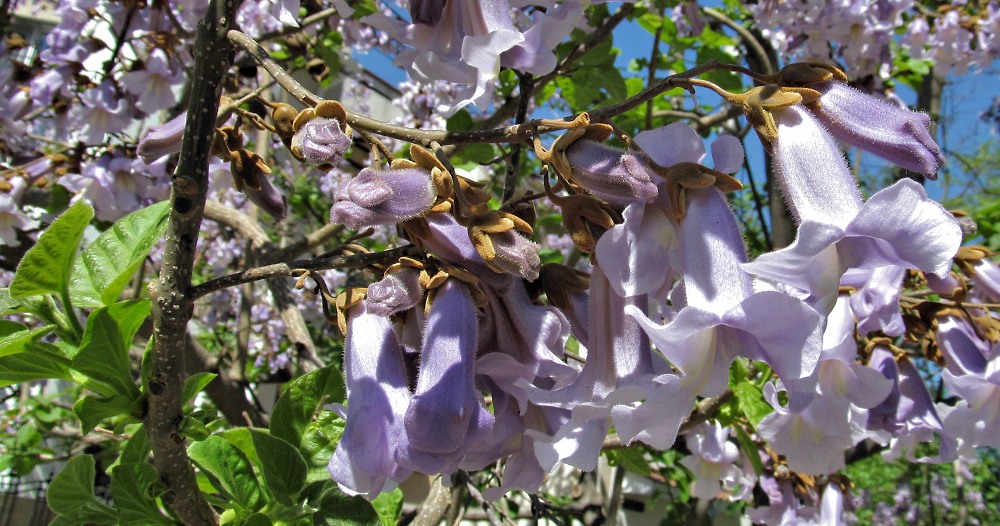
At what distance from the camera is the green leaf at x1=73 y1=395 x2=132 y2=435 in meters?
0.96

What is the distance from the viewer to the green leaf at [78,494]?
1.02 m

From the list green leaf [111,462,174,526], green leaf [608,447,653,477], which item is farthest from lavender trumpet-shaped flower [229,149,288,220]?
green leaf [608,447,653,477]

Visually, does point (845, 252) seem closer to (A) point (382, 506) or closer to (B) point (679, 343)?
(B) point (679, 343)

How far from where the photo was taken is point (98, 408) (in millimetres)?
971

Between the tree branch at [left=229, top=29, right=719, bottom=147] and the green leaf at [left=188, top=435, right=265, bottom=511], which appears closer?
the tree branch at [left=229, top=29, right=719, bottom=147]

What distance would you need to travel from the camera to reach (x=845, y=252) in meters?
0.72

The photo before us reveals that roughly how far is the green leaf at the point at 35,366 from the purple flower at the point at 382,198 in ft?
1.64

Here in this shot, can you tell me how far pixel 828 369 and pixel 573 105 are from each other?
204cm

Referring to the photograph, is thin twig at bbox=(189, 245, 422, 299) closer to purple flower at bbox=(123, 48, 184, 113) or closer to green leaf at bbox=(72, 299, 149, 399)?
green leaf at bbox=(72, 299, 149, 399)

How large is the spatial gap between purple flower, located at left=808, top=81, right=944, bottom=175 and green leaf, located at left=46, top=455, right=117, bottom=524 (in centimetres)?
108

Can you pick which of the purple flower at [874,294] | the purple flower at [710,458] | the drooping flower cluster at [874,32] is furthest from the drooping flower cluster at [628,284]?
the drooping flower cluster at [874,32]

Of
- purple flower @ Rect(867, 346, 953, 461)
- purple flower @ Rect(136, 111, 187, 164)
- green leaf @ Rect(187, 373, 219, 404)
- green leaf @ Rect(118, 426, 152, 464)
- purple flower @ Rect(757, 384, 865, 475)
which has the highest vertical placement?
purple flower @ Rect(136, 111, 187, 164)

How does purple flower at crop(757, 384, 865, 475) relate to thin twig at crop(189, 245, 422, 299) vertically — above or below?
below

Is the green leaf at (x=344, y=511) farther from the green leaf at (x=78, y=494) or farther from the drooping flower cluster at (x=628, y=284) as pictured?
the green leaf at (x=78, y=494)
